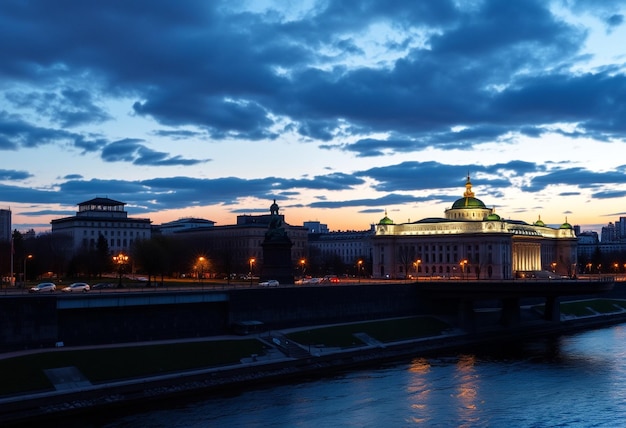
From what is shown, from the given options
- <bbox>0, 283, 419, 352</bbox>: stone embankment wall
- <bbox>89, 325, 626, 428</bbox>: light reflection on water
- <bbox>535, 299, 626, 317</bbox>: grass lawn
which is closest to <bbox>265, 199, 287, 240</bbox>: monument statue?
<bbox>0, 283, 419, 352</bbox>: stone embankment wall

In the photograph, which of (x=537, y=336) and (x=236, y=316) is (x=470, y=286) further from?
(x=236, y=316)

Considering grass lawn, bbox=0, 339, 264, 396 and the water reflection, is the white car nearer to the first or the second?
grass lawn, bbox=0, 339, 264, 396

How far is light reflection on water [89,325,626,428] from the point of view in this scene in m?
49.3

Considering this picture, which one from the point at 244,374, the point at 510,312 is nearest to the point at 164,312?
the point at 244,374

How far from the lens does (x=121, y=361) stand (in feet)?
191

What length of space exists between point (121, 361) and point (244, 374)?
9.41 metres

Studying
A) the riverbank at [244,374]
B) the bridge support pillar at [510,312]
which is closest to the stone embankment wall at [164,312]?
the riverbank at [244,374]

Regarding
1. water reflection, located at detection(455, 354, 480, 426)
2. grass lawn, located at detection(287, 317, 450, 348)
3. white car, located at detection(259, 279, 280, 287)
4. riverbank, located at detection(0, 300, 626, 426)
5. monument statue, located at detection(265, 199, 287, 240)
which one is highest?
monument statue, located at detection(265, 199, 287, 240)

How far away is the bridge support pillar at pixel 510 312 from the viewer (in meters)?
104

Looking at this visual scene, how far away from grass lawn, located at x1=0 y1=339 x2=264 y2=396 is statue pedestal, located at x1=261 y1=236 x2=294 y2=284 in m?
25.7

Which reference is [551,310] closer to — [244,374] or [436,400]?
[436,400]

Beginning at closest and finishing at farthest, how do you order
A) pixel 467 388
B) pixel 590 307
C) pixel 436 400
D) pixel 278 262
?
pixel 436 400, pixel 467 388, pixel 278 262, pixel 590 307

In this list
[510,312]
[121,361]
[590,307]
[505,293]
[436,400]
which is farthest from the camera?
[590,307]

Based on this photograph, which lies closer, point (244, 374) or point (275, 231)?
point (244, 374)
